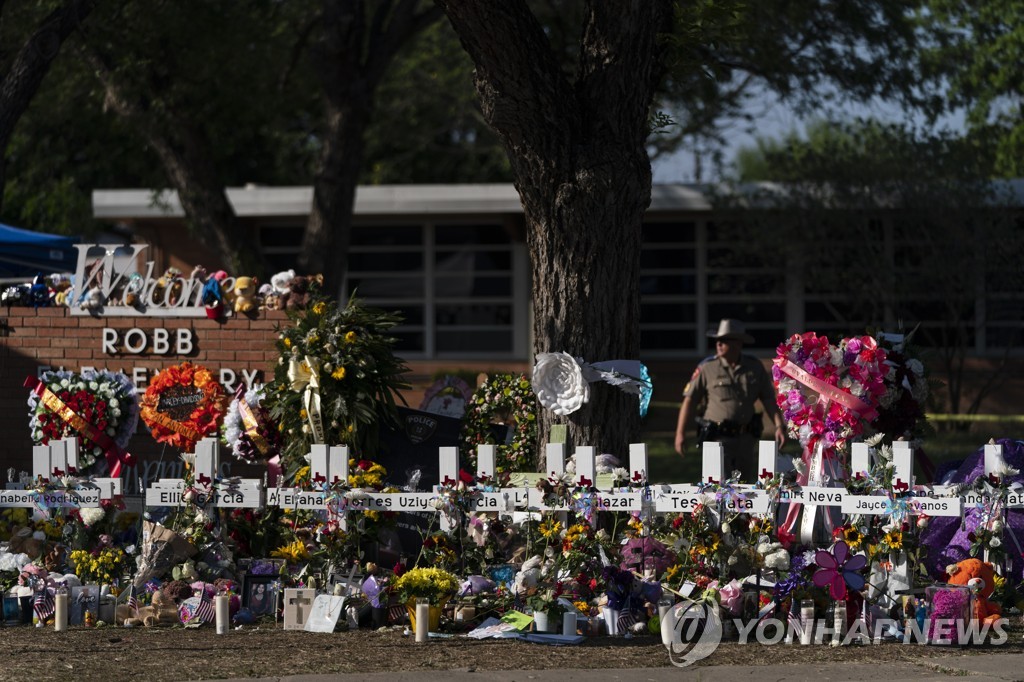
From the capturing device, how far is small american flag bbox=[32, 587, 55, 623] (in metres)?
7.58

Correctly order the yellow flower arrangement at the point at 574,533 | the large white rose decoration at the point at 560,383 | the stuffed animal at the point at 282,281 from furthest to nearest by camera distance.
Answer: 1. the stuffed animal at the point at 282,281
2. the large white rose decoration at the point at 560,383
3. the yellow flower arrangement at the point at 574,533

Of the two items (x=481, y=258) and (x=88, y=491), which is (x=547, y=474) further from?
(x=481, y=258)

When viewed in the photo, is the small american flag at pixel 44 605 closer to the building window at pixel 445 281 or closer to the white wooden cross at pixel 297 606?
the white wooden cross at pixel 297 606

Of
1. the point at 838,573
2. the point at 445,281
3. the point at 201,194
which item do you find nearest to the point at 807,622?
the point at 838,573

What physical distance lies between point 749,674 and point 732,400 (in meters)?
3.97

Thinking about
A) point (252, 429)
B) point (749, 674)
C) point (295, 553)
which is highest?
point (252, 429)

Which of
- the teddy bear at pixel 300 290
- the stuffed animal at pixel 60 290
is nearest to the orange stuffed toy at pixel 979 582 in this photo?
the teddy bear at pixel 300 290

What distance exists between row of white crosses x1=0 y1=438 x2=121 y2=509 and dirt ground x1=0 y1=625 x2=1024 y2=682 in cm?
89

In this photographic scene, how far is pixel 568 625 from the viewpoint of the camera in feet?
23.4

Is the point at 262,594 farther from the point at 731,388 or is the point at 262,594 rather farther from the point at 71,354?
the point at 71,354

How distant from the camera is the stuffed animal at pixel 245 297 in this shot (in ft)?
35.8

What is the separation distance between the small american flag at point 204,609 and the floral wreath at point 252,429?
198 cm

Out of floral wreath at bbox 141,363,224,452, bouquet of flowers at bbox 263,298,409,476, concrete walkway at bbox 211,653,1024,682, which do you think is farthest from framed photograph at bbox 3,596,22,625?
floral wreath at bbox 141,363,224,452

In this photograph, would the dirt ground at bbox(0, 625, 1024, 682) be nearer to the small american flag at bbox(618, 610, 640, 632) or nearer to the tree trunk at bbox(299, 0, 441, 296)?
the small american flag at bbox(618, 610, 640, 632)
